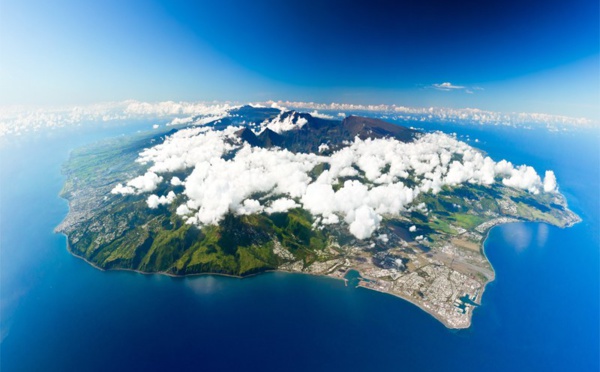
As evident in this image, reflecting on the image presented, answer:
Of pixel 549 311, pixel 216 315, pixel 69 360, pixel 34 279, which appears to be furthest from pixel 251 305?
pixel 549 311

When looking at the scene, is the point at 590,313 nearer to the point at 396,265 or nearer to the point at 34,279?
the point at 396,265

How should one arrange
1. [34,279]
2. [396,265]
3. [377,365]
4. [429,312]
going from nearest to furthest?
1. [377,365]
2. [429,312]
3. [34,279]
4. [396,265]

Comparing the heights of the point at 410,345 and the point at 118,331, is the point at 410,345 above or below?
above

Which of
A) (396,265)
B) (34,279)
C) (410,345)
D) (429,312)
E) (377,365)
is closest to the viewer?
(377,365)

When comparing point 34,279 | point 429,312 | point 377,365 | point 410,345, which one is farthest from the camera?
point 34,279

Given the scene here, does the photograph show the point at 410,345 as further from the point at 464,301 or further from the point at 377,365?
the point at 464,301

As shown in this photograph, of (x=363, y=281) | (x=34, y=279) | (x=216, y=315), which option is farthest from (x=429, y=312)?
(x=34, y=279)

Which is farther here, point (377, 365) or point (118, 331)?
point (118, 331)
